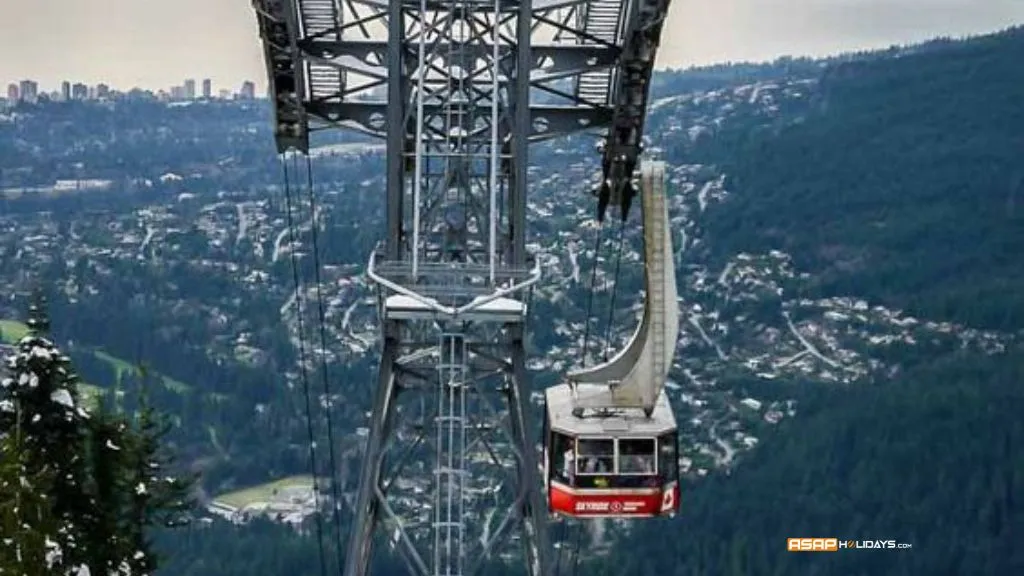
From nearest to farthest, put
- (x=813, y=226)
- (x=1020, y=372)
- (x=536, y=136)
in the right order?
1. (x=536, y=136)
2. (x=1020, y=372)
3. (x=813, y=226)

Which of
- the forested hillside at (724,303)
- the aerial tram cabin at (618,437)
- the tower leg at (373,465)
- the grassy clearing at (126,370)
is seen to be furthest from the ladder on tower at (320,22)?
the grassy clearing at (126,370)

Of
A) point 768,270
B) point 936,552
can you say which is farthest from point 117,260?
point 936,552

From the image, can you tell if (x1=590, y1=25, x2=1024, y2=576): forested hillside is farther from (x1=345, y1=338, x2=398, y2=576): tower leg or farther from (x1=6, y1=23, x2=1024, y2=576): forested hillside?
(x1=345, y1=338, x2=398, y2=576): tower leg

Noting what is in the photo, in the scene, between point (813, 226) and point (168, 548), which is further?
point (813, 226)

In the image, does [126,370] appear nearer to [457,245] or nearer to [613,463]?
[613,463]

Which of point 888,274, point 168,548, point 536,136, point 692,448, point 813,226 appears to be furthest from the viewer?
point 813,226

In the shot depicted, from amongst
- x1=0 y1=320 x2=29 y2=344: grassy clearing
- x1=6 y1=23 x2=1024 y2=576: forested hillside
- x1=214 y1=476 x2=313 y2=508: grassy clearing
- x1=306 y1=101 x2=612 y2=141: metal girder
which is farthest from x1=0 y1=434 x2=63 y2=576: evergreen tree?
x1=0 y1=320 x2=29 y2=344: grassy clearing

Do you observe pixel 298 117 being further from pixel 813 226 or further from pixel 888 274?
pixel 813 226
